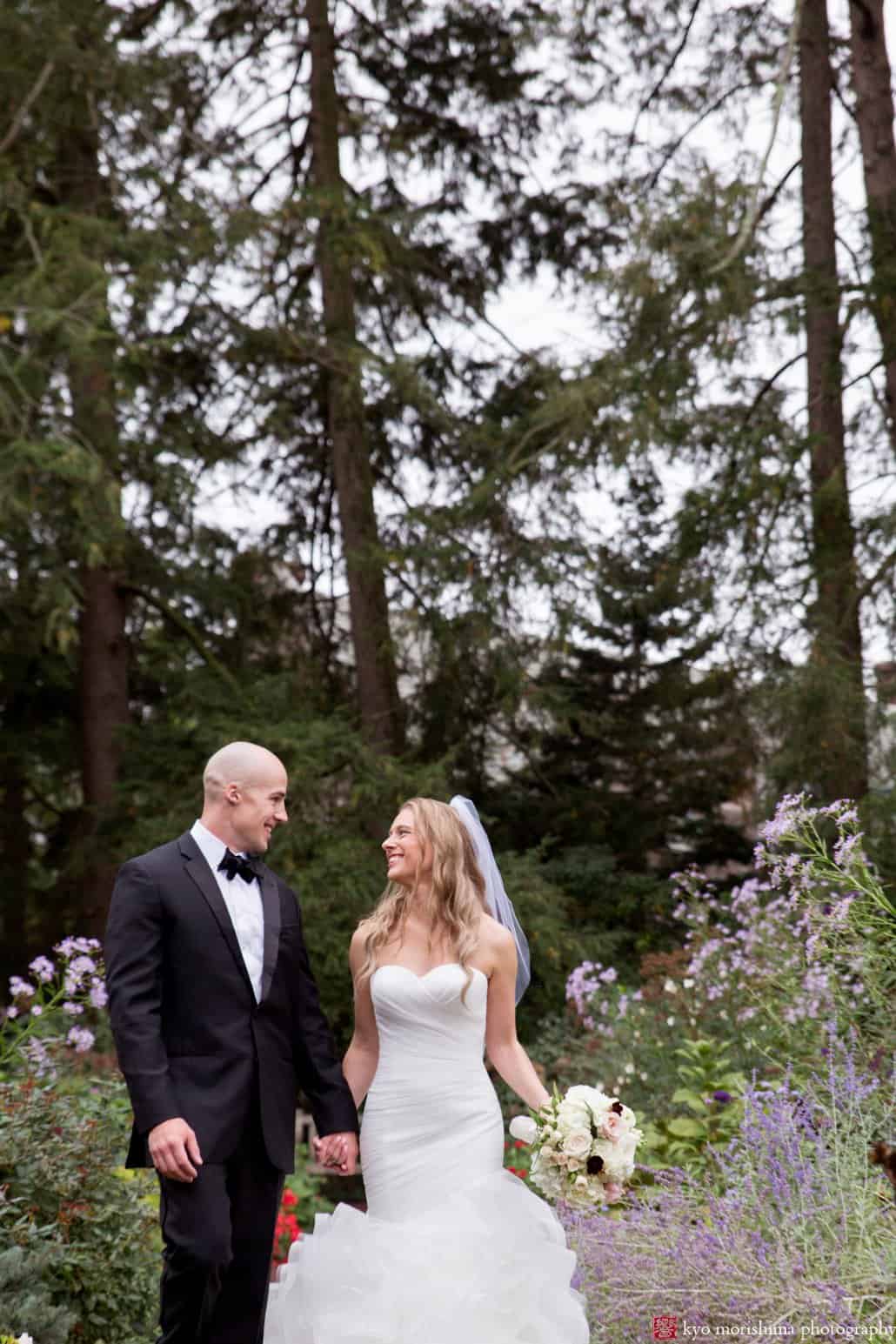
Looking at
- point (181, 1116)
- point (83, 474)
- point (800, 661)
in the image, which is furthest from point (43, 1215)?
point (800, 661)

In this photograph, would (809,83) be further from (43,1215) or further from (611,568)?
(43,1215)

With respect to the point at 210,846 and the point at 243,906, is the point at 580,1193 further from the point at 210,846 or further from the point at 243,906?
the point at 210,846

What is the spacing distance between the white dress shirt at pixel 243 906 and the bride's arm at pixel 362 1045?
40cm

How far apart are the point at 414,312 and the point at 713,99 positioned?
317 centimetres

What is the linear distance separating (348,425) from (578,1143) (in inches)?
375

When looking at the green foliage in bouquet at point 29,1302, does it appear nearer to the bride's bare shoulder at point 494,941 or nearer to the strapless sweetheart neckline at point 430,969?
the strapless sweetheart neckline at point 430,969

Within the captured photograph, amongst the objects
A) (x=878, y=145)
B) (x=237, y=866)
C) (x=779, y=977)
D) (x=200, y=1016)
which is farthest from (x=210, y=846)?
(x=878, y=145)

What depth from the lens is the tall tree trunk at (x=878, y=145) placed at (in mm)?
10469

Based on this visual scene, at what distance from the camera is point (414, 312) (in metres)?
14.0

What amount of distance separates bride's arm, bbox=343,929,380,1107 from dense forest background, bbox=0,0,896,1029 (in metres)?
5.97

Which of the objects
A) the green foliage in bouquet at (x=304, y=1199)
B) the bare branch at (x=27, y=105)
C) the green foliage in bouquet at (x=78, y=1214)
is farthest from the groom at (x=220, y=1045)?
the bare branch at (x=27, y=105)

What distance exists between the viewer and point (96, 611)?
1313 cm

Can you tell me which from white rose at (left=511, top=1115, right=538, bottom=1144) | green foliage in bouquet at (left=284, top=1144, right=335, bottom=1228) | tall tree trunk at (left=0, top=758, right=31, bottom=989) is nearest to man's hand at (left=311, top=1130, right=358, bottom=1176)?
white rose at (left=511, top=1115, right=538, bottom=1144)

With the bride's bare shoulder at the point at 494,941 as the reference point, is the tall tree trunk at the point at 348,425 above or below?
above
